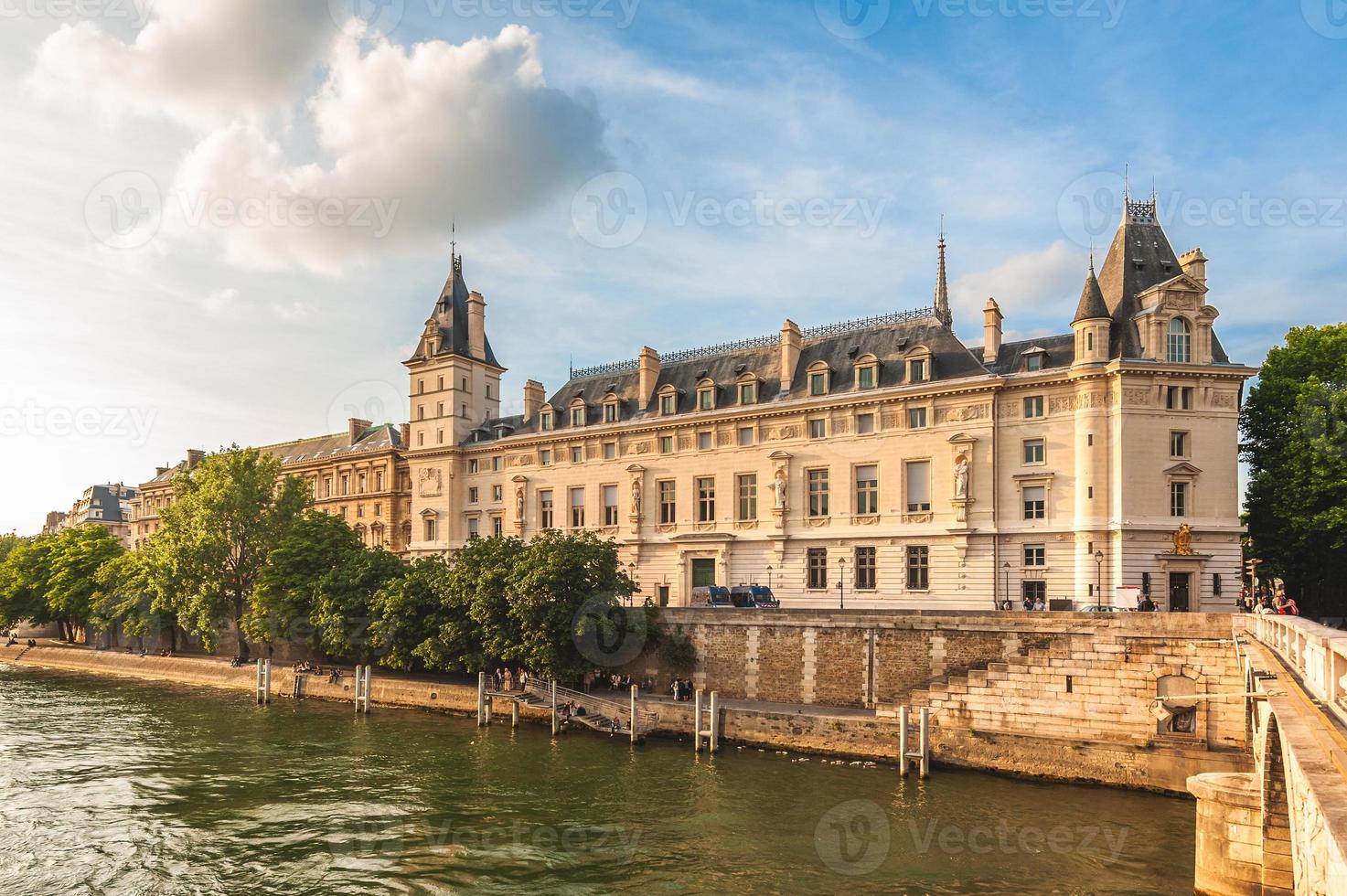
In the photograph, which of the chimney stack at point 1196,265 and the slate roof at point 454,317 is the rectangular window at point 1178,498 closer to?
the chimney stack at point 1196,265

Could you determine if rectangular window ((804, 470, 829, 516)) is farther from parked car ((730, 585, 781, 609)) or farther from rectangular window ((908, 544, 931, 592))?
parked car ((730, 585, 781, 609))

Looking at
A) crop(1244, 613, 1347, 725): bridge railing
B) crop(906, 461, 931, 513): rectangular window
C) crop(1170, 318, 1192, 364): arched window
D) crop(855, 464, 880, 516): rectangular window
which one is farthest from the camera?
crop(855, 464, 880, 516): rectangular window

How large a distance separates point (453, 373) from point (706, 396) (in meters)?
23.4

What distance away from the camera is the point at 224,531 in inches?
2323

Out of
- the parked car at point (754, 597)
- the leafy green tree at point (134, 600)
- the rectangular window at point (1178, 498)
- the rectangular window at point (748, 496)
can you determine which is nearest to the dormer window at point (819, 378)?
the rectangular window at point (748, 496)

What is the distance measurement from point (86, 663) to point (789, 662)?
5375cm

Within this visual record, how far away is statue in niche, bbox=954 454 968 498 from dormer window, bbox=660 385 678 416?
1936 cm

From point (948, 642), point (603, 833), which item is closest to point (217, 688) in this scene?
point (603, 833)

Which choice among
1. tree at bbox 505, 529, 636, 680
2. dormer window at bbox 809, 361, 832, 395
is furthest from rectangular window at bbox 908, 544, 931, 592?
tree at bbox 505, 529, 636, 680

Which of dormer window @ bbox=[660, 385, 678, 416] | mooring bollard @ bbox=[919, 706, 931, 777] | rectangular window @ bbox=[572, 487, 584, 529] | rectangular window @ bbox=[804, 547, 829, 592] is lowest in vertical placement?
mooring bollard @ bbox=[919, 706, 931, 777]

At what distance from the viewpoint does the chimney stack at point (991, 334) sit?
4834cm

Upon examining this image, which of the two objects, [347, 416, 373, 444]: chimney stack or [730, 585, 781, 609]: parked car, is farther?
[347, 416, 373, 444]: chimney stack

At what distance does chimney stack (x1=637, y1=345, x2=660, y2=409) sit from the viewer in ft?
196

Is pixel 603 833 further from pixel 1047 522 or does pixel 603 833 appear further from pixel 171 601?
pixel 171 601
